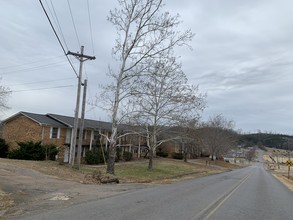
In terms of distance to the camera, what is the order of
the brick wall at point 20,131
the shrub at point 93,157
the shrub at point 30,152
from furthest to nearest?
the shrub at point 93,157
the brick wall at point 20,131
the shrub at point 30,152

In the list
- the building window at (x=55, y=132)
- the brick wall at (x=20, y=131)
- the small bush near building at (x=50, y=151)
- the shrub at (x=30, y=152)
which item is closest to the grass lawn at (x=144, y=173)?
the small bush near building at (x=50, y=151)

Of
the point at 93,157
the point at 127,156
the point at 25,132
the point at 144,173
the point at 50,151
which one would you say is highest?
the point at 25,132

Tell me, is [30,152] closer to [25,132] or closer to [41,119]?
[25,132]

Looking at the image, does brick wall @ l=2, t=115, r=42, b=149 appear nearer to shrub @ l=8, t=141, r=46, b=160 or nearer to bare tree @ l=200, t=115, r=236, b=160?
shrub @ l=8, t=141, r=46, b=160

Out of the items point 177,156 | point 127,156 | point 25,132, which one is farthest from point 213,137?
point 25,132

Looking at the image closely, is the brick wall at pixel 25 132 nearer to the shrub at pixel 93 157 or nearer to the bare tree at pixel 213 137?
the shrub at pixel 93 157

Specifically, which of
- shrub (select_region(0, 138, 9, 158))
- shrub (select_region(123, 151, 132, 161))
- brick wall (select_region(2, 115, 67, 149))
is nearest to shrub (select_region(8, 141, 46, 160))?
shrub (select_region(0, 138, 9, 158))

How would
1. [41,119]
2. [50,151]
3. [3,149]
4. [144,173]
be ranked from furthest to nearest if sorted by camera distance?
[41,119] → [3,149] → [50,151] → [144,173]

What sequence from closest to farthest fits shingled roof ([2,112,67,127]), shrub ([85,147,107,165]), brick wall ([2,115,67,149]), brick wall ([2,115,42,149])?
shingled roof ([2,112,67,127]) < brick wall ([2,115,67,149]) < brick wall ([2,115,42,149]) < shrub ([85,147,107,165])

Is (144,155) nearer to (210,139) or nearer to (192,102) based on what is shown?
(210,139)

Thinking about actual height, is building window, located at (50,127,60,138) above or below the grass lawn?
above

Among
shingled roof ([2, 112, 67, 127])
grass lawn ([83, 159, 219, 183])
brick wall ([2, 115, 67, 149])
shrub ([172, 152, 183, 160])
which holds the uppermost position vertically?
shingled roof ([2, 112, 67, 127])

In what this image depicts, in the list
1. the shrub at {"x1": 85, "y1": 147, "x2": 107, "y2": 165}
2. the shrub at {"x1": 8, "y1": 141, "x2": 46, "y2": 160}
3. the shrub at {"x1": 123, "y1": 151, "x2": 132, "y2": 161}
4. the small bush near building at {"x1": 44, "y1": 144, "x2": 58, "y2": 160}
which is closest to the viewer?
the shrub at {"x1": 8, "y1": 141, "x2": 46, "y2": 160}

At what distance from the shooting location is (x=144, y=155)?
2800 inches
